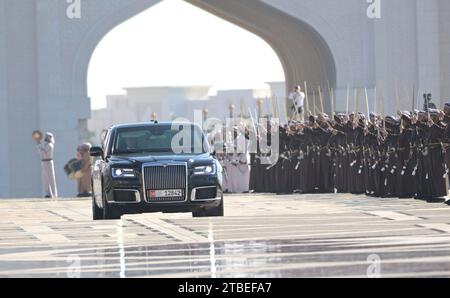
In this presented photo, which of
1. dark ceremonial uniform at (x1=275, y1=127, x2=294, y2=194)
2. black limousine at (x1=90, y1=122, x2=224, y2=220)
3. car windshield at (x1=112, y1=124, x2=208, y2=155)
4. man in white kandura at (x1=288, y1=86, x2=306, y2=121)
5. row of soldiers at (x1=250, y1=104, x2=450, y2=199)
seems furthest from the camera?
man in white kandura at (x1=288, y1=86, x2=306, y2=121)

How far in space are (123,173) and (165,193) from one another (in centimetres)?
68

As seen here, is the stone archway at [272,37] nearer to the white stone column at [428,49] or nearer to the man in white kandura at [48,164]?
the white stone column at [428,49]

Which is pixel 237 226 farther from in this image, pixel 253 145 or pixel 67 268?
pixel 253 145

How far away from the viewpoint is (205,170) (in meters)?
23.8

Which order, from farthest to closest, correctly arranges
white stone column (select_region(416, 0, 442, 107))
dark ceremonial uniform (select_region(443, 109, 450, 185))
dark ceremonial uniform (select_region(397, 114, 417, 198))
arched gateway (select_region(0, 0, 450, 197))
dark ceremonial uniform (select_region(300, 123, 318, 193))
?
white stone column (select_region(416, 0, 442, 107)) < arched gateway (select_region(0, 0, 450, 197)) < dark ceremonial uniform (select_region(300, 123, 318, 193)) < dark ceremonial uniform (select_region(397, 114, 417, 198)) < dark ceremonial uniform (select_region(443, 109, 450, 185))

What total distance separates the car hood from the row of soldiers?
15.6ft

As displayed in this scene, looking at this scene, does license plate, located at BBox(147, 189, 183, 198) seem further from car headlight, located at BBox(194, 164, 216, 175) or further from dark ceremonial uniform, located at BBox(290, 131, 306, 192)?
dark ceremonial uniform, located at BBox(290, 131, 306, 192)

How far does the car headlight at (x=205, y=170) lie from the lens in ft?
77.6

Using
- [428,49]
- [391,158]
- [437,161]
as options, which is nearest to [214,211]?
[437,161]

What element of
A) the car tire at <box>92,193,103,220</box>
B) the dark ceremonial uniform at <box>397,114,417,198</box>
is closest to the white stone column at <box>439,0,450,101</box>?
the dark ceremonial uniform at <box>397,114,417,198</box>

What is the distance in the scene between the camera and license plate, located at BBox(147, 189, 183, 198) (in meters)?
23.5

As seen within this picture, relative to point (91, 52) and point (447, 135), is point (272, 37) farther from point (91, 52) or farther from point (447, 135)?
point (447, 135)

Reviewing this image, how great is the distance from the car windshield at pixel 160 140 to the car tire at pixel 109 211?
119cm
